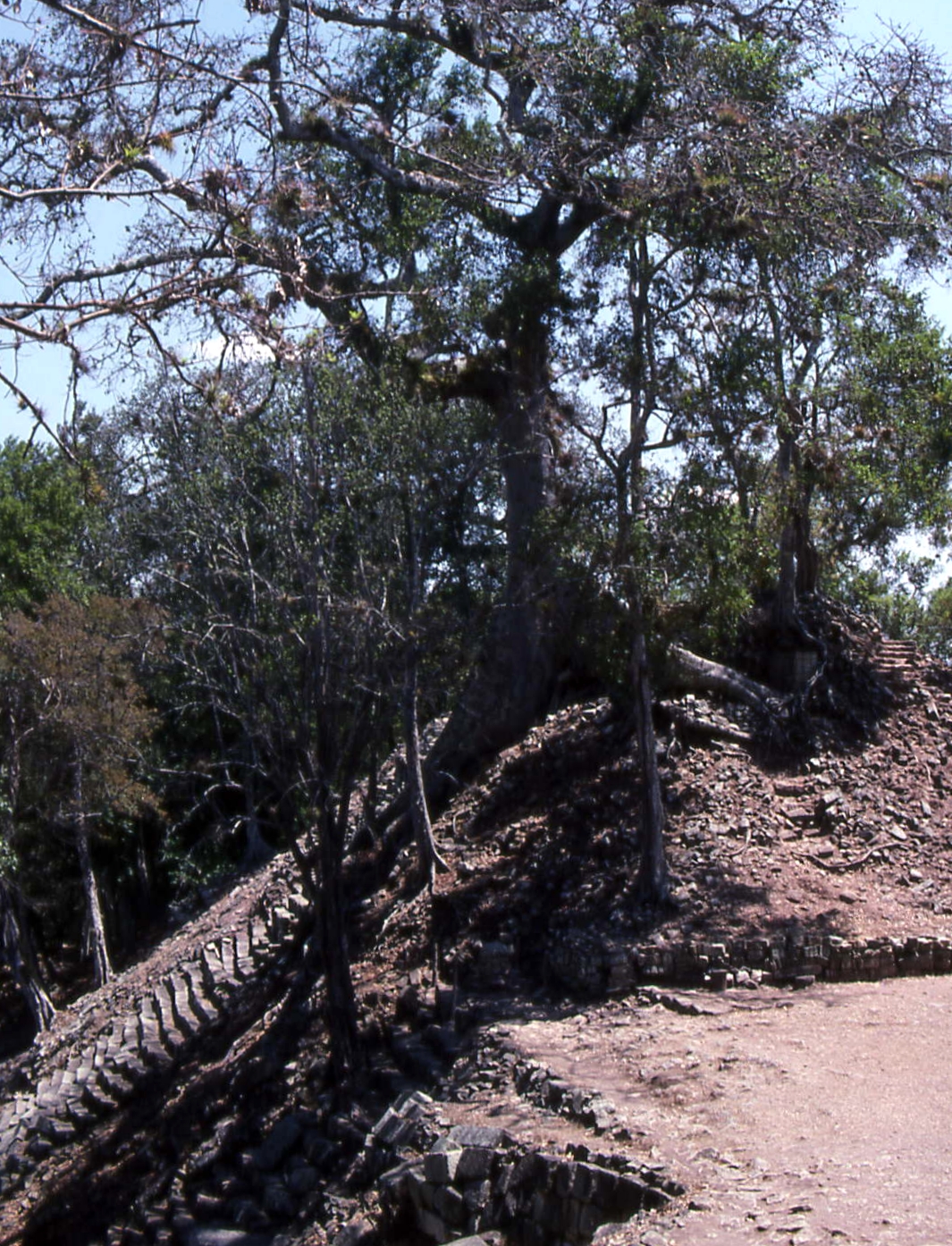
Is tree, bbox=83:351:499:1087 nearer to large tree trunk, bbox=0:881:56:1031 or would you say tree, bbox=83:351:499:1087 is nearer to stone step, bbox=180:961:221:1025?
stone step, bbox=180:961:221:1025

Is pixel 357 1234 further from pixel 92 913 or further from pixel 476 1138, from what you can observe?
pixel 92 913

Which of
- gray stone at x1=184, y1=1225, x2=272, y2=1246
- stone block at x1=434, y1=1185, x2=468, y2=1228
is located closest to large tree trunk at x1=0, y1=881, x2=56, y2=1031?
gray stone at x1=184, y1=1225, x2=272, y2=1246

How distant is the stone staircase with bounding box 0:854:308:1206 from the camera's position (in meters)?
14.2

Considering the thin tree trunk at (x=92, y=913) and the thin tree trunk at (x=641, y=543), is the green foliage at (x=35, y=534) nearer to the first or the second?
the thin tree trunk at (x=92, y=913)

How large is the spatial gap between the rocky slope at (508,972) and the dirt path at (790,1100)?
0.29 meters

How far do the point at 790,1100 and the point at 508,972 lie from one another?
431 centimetres

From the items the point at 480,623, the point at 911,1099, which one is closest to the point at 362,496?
the point at 480,623

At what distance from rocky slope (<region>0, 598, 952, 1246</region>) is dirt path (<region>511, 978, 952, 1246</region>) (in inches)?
11.6

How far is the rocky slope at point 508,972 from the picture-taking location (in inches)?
310

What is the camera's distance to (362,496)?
11.9 metres

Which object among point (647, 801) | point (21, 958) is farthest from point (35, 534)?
point (647, 801)

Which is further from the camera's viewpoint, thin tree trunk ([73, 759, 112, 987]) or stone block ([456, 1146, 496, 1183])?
thin tree trunk ([73, 759, 112, 987])

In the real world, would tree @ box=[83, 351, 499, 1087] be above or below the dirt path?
above

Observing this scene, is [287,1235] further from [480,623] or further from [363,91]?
[363,91]
